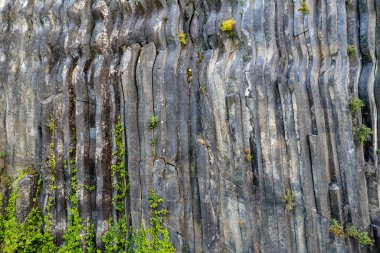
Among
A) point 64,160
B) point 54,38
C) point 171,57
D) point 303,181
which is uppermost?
point 54,38

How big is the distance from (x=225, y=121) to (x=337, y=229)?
9.70 ft

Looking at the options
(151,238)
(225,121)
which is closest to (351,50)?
(225,121)

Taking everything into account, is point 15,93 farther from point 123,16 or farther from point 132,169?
point 132,169

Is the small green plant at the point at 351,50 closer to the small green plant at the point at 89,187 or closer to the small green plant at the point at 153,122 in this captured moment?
the small green plant at the point at 153,122

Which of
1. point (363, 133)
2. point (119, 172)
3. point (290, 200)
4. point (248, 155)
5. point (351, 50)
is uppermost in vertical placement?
point (351, 50)

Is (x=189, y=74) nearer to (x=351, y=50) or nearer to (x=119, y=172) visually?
(x=119, y=172)

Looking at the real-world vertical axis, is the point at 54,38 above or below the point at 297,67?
above

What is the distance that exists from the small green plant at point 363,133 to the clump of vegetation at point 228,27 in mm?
3253

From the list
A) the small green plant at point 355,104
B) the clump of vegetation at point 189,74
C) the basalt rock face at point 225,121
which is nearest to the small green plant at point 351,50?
the basalt rock face at point 225,121

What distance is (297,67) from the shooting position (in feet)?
22.1

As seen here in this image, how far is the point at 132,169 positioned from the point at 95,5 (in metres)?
4.34

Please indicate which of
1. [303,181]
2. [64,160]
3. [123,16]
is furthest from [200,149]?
[123,16]

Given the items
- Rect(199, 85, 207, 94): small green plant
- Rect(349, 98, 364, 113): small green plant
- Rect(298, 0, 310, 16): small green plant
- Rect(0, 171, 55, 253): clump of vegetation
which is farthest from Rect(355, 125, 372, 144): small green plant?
Rect(0, 171, 55, 253): clump of vegetation

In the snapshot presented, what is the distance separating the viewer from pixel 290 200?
20.7ft
